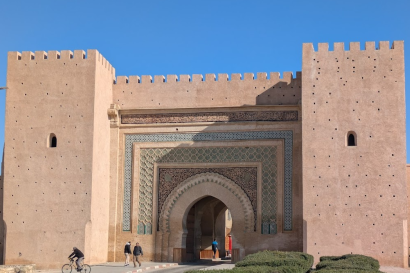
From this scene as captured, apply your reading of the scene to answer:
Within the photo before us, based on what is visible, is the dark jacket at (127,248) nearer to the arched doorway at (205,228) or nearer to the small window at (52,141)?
the arched doorway at (205,228)

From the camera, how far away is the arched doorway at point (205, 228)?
17234 millimetres

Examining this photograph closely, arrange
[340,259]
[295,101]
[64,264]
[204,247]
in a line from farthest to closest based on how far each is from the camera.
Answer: [204,247]
[295,101]
[64,264]
[340,259]

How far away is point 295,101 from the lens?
16.3m

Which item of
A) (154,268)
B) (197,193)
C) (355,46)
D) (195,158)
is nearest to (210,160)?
(195,158)

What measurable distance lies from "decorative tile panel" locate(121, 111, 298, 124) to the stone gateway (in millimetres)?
24

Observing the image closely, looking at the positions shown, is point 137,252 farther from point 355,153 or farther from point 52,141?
point 355,153

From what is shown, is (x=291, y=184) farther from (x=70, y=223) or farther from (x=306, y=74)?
(x=70, y=223)

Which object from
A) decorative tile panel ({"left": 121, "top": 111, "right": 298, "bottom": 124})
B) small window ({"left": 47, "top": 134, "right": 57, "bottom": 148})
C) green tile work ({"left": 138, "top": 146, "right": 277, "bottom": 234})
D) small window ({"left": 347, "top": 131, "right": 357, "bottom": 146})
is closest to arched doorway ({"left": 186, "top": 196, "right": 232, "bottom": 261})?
green tile work ({"left": 138, "top": 146, "right": 277, "bottom": 234})

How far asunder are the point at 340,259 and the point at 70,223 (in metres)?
6.03

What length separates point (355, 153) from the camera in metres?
15.0

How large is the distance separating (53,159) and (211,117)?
12.4ft

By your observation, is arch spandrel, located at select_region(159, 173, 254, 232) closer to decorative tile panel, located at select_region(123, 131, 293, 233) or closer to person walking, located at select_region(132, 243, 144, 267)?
decorative tile panel, located at select_region(123, 131, 293, 233)

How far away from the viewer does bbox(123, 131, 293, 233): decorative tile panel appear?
1592 centimetres

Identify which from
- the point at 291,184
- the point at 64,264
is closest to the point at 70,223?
the point at 64,264
